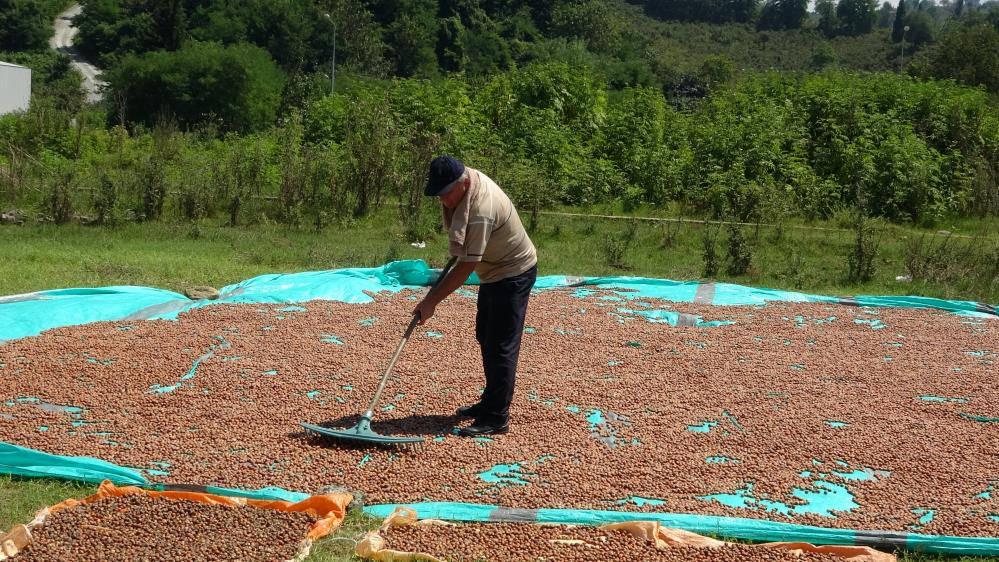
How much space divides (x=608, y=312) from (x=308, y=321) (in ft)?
7.96

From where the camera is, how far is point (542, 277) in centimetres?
892

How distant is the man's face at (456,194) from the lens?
4.49 metres

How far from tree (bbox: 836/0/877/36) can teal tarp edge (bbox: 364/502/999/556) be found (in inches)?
2400

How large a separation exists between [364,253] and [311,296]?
8.47ft

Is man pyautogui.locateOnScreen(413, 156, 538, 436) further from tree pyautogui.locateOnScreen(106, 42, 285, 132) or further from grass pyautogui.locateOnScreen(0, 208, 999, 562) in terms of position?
tree pyautogui.locateOnScreen(106, 42, 285, 132)

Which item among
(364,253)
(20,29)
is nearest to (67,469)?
(364,253)

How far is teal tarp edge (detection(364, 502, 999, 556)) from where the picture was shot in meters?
3.73

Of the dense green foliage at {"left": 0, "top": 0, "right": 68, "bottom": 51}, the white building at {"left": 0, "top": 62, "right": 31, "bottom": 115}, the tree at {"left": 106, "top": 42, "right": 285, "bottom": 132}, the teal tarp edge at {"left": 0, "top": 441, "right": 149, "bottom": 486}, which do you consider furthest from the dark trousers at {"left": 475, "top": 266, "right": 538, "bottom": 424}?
the dense green foliage at {"left": 0, "top": 0, "right": 68, "bottom": 51}

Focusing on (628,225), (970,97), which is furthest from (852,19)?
(628,225)

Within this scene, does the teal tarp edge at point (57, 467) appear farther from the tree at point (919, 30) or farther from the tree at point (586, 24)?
the tree at point (919, 30)

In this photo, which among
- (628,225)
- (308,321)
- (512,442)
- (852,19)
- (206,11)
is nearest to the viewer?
(512,442)

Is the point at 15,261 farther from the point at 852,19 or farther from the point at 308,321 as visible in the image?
the point at 852,19

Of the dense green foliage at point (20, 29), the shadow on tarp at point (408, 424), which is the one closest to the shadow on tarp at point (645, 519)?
the shadow on tarp at point (408, 424)

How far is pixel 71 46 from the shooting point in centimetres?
5106
